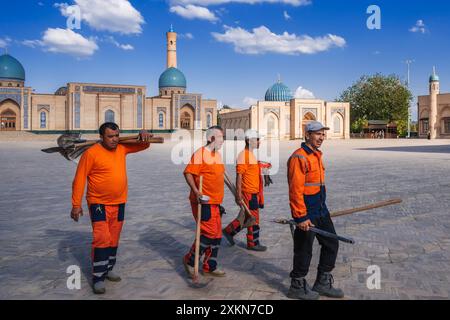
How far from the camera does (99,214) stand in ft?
12.2

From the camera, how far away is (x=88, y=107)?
48969 mm

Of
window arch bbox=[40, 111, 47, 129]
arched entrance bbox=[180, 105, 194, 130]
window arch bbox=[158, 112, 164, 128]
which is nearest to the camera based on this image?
window arch bbox=[40, 111, 47, 129]

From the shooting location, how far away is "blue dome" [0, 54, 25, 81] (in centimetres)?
4979

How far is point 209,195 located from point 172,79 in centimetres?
5517

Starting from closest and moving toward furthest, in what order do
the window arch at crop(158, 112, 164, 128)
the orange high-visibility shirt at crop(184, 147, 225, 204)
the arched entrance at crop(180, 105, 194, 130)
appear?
the orange high-visibility shirt at crop(184, 147, 225, 204) < the window arch at crop(158, 112, 164, 128) < the arched entrance at crop(180, 105, 194, 130)

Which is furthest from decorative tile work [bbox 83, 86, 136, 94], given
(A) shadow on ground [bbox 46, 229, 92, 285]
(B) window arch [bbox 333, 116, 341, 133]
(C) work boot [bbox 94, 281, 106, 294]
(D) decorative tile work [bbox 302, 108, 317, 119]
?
(C) work boot [bbox 94, 281, 106, 294]

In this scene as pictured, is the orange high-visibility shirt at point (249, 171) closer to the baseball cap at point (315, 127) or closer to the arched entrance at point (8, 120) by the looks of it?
the baseball cap at point (315, 127)

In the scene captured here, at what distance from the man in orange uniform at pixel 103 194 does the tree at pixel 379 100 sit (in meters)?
63.4

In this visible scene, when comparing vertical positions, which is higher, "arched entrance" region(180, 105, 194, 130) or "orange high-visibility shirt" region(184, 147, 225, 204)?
"arched entrance" region(180, 105, 194, 130)

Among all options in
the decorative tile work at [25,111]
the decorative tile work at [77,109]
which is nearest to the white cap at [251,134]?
the decorative tile work at [77,109]

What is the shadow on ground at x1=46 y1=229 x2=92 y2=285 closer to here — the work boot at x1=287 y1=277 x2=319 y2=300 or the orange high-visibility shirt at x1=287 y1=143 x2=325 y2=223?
the work boot at x1=287 y1=277 x2=319 y2=300

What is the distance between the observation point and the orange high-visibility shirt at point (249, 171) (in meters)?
4.89
